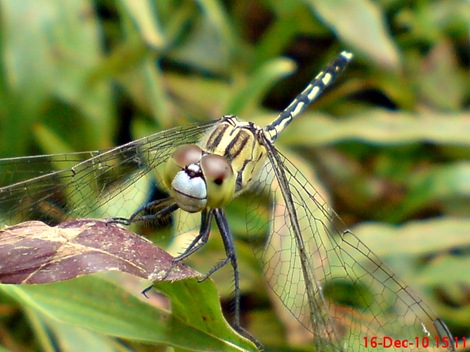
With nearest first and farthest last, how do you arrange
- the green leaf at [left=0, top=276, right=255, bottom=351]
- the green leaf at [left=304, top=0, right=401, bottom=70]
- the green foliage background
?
the green leaf at [left=0, top=276, right=255, bottom=351] → the green foliage background → the green leaf at [left=304, top=0, right=401, bottom=70]

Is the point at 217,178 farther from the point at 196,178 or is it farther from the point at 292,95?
the point at 292,95

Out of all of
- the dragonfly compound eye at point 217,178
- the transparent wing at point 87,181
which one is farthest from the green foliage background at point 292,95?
the dragonfly compound eye at point 217,178

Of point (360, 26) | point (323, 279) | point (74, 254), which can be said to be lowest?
point (74, 254)

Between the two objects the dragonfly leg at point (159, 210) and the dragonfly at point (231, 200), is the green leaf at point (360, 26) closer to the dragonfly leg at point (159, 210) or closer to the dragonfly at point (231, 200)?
the dragonfly at point (231, 200)

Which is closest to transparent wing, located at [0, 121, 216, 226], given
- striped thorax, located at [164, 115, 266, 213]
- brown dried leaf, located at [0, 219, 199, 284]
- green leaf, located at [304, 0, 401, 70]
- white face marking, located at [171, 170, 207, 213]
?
striped thorax, located at [164, 115, 266, 213]

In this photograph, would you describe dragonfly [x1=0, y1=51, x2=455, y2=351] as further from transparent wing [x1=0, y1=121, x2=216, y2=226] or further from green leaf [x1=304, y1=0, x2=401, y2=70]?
green leaf [x1=304, y1=0, x2=401, y2=70]

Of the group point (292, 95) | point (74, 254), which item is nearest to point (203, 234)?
point (74, 254)
